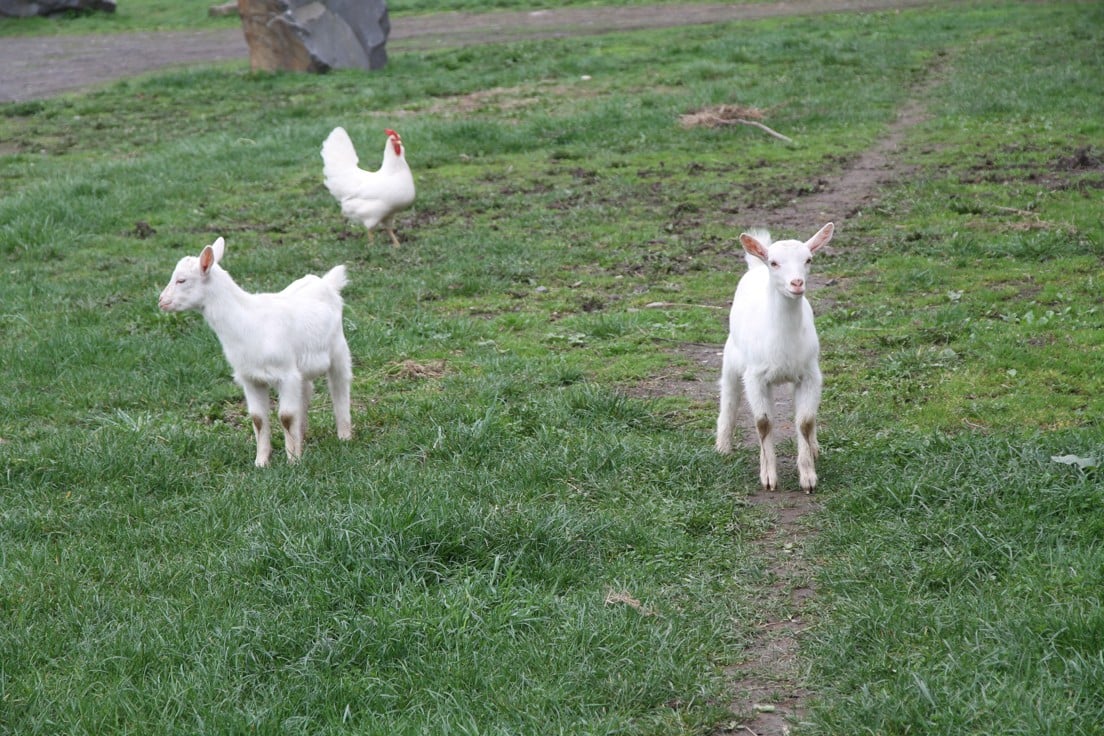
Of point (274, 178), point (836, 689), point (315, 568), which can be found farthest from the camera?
A: point (274, 178)

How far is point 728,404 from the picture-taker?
6.34m

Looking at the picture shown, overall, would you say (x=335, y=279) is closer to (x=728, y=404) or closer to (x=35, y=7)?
(x=728, y=404)

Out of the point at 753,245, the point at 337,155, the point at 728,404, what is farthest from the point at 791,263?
the point at 337,155

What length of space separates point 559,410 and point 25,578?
2828 mm

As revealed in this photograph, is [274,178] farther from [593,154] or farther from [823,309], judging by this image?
[823,309]

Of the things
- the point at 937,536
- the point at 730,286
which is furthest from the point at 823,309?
the point at 937,536

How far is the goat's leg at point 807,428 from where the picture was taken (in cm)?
582

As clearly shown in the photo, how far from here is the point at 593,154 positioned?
46.8 feet

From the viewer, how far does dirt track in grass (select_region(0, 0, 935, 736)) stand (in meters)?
4.29

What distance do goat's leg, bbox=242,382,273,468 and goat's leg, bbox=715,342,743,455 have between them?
2.25 metres

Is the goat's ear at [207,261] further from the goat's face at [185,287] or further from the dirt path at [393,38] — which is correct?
the dirt path at [393,38]

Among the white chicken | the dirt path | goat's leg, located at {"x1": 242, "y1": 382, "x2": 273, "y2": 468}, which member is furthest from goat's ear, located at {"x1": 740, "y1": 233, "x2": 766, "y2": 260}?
the dirt path

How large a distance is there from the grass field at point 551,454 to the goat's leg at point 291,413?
115 millimetres

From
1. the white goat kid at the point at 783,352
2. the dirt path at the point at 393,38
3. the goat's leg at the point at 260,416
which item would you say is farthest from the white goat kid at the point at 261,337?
the dirt path at the point at 393,38
